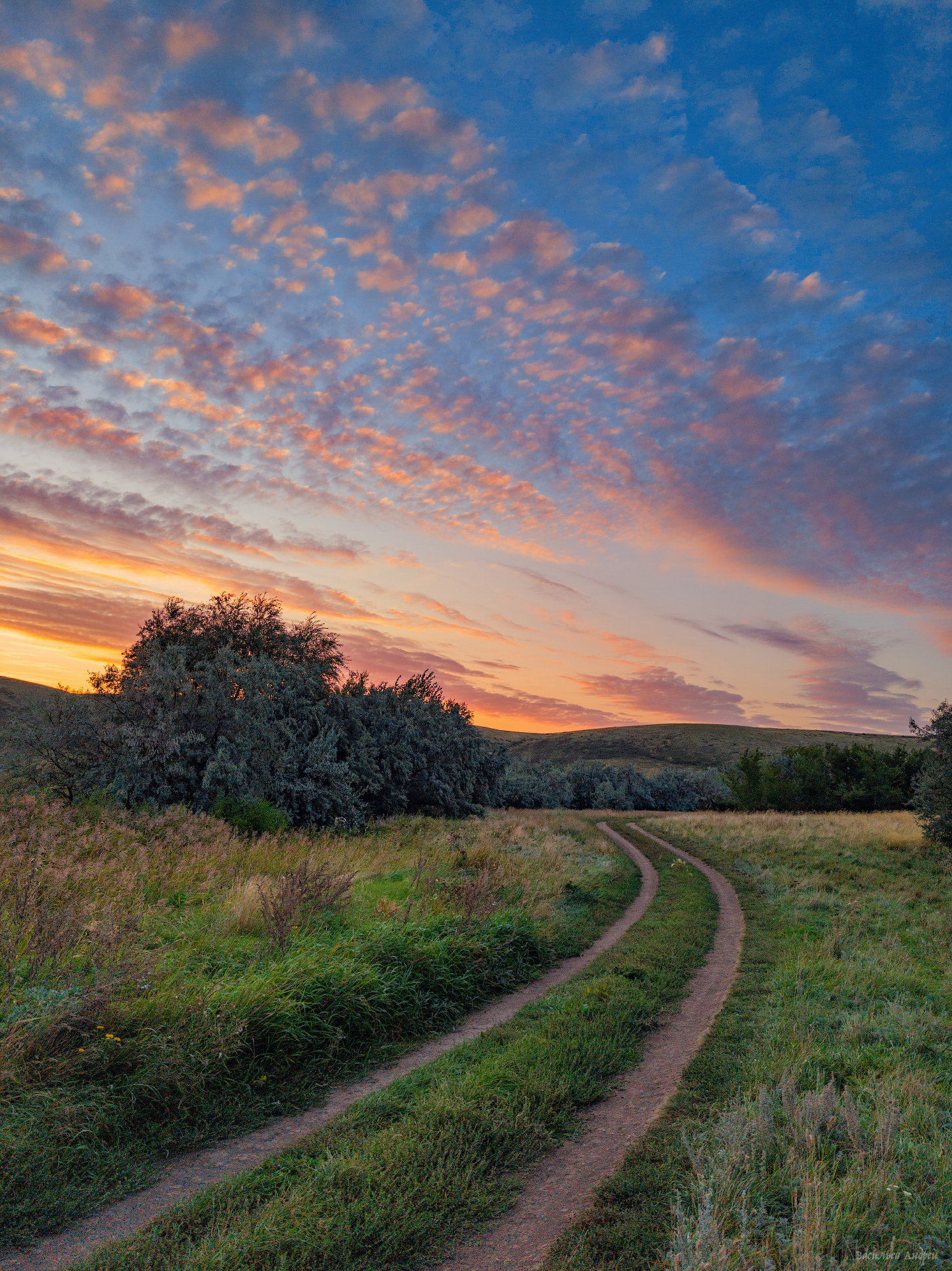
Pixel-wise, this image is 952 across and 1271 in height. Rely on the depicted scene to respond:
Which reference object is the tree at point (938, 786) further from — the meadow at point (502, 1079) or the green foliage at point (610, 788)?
the green foliage at point (610, 788)

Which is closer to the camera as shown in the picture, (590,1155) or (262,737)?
(590,1155)

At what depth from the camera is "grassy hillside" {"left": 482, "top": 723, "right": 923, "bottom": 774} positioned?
119m

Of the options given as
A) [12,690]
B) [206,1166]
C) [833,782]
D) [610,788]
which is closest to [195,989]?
[206,1166]

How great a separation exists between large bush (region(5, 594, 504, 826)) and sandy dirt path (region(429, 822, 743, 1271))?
14.9 metres

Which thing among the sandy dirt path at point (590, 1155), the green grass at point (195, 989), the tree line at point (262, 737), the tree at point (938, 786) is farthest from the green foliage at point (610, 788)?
the sandy dirt path at point (590, 1155)

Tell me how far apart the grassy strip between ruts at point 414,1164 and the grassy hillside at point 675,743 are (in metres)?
103

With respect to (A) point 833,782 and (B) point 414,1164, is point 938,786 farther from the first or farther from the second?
(A) point 833,782

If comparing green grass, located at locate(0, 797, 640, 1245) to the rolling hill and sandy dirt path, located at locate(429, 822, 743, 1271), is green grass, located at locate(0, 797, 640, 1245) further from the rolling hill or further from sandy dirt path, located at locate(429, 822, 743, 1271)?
the rolling hill

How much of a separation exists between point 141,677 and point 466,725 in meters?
19.7

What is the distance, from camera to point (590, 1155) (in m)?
5.12

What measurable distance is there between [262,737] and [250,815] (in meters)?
3.99

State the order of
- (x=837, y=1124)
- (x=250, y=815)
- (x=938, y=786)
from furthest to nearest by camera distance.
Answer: (x=938, y=786), (x=250, y=815), (x=837, y=1124)

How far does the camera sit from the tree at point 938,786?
2481 cm

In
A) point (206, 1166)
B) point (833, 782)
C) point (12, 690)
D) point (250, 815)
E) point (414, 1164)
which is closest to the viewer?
point (414, 1164)
